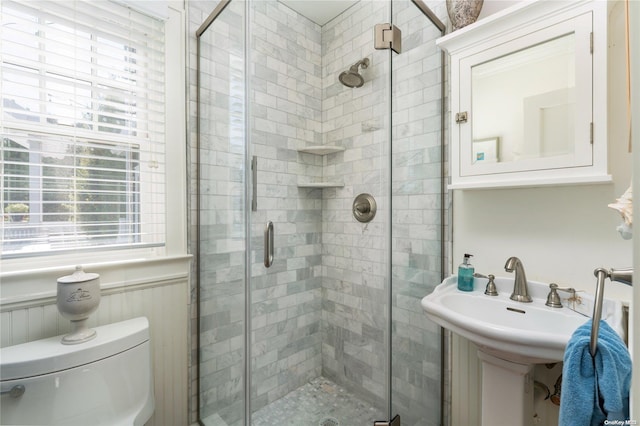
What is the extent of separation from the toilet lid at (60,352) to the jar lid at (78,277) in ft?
0.77

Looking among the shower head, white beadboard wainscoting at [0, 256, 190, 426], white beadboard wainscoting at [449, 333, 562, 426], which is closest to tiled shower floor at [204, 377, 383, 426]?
white beadboard wainscoting at [0, 256, 190, 426]

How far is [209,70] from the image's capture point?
1.54 m

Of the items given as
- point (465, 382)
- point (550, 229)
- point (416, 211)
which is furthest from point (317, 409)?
point (550, 229)

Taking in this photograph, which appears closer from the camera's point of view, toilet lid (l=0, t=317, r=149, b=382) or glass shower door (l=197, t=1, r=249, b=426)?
toilet lid (l=0, t=317, r=149, b=382)

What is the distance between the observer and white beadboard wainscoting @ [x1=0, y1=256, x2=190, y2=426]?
1141 millimetres

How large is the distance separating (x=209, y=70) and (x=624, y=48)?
1.72 meters

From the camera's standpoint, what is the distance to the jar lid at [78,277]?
1.14 metres

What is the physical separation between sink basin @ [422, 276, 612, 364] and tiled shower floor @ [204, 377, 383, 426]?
641mm

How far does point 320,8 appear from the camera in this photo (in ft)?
5.17

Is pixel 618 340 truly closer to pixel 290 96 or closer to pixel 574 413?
pixel 574 413

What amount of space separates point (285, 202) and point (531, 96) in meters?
1.16

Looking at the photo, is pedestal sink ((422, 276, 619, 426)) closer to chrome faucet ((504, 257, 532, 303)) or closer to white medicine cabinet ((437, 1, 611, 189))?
chrome faucet ((504, 257, 532, 303))

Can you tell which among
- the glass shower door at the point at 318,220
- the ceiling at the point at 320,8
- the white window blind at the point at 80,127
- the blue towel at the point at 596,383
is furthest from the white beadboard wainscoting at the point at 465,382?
the ceiling at the point at 320,8

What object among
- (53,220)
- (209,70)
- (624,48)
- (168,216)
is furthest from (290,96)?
(624,48)
